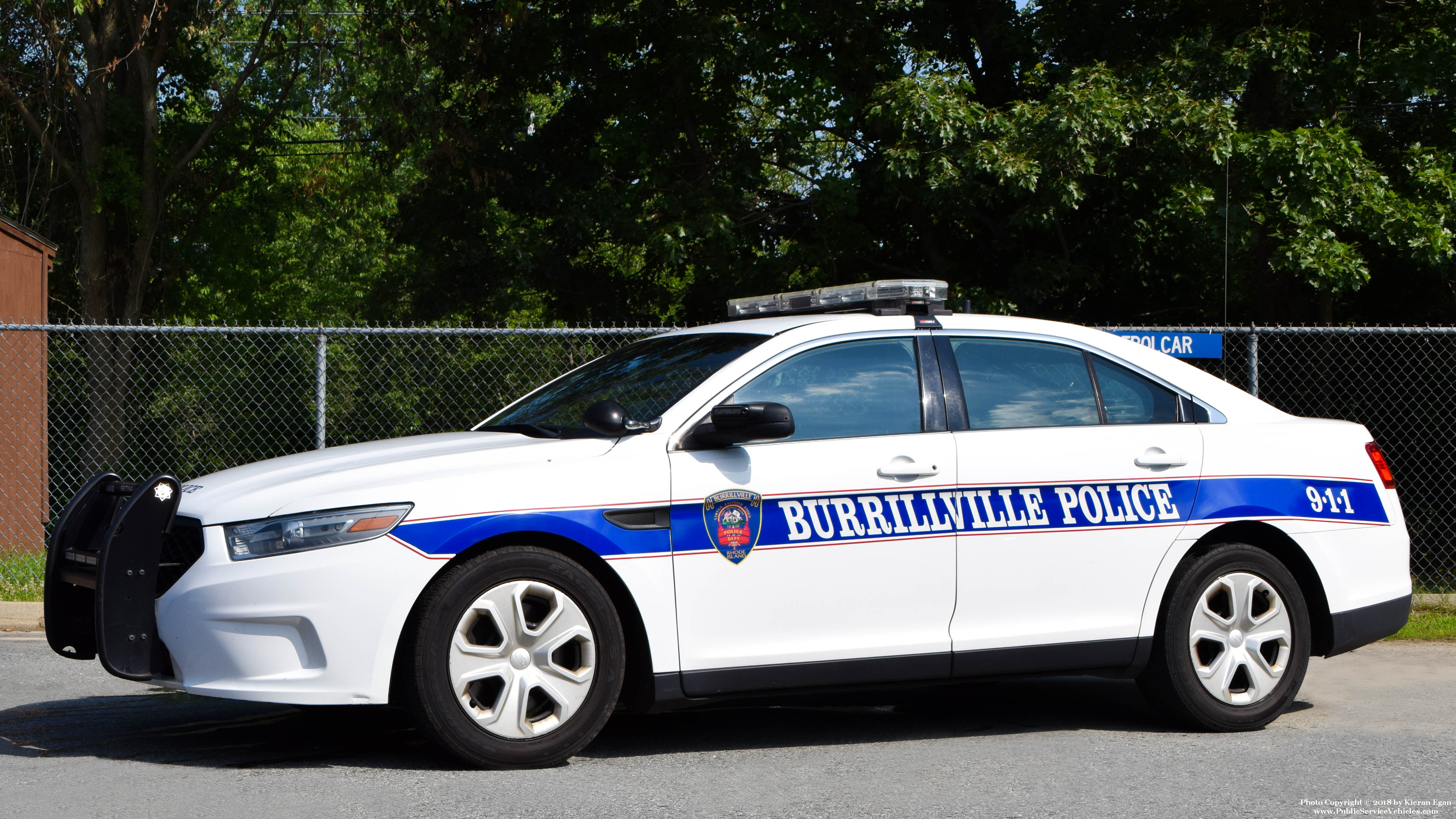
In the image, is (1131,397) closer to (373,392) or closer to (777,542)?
(777,542)

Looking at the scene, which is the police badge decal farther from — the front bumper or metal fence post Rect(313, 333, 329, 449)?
metal fence post Rect(313, 333, 329, 449)

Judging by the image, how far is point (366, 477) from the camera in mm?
4926

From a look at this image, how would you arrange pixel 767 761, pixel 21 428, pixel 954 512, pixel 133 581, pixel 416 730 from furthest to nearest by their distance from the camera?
1. pixel 21 428
2. pixel 416 730
3. pixel 954 512
4. pixel 767 761
5. pixel 133 581

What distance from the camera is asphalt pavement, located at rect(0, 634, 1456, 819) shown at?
459 cm

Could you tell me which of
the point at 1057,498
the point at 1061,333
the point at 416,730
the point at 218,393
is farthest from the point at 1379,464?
the point at 218,393

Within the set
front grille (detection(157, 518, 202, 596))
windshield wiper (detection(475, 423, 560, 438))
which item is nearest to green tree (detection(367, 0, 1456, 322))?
windshield wiper (detection(475, 423, 560, 438))

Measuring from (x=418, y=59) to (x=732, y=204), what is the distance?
5486mm

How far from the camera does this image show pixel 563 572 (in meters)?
4.96

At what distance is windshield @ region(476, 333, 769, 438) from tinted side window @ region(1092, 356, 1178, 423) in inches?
58.7

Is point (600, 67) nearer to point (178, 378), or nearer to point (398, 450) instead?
point (178, 378)

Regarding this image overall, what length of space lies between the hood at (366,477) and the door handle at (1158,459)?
2207mm

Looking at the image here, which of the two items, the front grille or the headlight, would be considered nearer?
the headlight

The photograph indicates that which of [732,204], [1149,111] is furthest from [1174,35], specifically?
[732,204]

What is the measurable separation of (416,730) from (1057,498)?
109 inches
